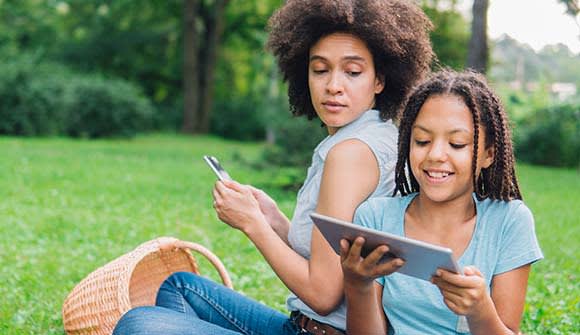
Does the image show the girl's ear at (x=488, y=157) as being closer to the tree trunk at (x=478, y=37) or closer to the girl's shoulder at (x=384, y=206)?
the girl's shoulder at (x=384, y=206)

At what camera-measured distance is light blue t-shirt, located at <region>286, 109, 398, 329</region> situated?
2.42 meters

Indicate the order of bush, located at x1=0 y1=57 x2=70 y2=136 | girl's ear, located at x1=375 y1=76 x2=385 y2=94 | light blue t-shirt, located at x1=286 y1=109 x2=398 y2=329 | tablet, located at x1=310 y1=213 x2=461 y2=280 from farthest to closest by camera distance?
bush, located at x1=0 y1=57 x2=70 y2=136 < girl's ear, located at x1=375 y1=76 x2=385 y2=94 < light blue t-shirt, located at x1=286 y1=109 x2=398 y2=329 < tablet, located at x1=310 y1=213 x2=461 y2=280

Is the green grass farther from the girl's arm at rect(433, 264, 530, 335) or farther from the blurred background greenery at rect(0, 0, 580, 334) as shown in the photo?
the girl's arm at rect(433, 264, 530, 335)

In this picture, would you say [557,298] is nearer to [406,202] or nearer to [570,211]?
[406,202]

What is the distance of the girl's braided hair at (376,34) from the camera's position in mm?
2555

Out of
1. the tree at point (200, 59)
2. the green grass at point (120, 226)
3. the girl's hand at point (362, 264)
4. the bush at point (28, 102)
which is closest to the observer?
the girl's hand at point (362, 264)

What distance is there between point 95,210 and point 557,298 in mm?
4466

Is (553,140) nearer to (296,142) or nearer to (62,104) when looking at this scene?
(296,142)

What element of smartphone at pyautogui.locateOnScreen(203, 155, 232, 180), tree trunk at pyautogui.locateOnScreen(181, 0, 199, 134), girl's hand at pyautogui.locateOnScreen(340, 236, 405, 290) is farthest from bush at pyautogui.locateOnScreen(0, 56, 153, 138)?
girl's hand at pyautogui.locateOnScreen(340, 236, 405, 290)

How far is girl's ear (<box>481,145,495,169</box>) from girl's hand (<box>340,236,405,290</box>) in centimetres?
48

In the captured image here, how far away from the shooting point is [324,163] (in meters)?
2.41

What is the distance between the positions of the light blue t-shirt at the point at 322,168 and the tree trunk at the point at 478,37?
10.1 metres

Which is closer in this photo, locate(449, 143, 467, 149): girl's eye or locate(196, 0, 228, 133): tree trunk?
locate(449, 143, 467, 149): girl's eye

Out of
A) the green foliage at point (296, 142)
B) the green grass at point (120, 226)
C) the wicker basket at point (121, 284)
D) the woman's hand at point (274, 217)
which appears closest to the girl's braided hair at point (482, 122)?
the woman's hand at point (274, 217)
